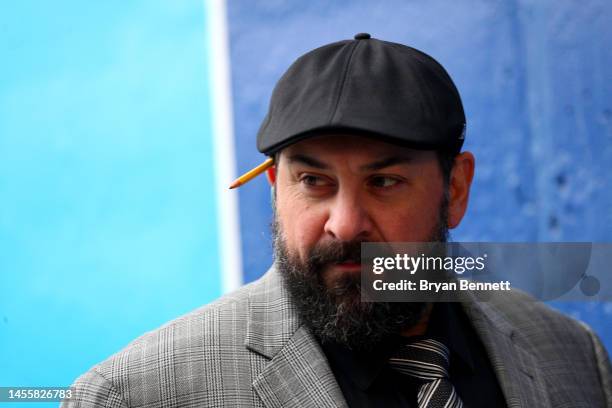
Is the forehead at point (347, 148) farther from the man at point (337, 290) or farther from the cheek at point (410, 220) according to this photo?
Answer: the cheek at point (410, 220)

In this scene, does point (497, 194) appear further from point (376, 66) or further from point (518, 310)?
point (376, 66)

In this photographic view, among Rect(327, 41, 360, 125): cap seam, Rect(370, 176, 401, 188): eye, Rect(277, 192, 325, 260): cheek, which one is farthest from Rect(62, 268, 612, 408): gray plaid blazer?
Rect(327, 41, 360, 125): cap seam

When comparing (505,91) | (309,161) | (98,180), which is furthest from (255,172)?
(505,91)

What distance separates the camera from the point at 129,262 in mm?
2648

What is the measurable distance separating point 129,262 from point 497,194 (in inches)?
53.4

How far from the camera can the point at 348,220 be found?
1773 millimetres

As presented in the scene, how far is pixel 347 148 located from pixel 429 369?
0.58m

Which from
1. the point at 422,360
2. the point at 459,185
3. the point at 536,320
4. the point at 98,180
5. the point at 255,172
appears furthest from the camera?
the point at 98,180

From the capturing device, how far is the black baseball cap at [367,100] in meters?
1.76

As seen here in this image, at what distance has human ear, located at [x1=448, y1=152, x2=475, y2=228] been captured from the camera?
6.93 ft

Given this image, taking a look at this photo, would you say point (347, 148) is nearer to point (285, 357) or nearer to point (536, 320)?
point (285, 357)

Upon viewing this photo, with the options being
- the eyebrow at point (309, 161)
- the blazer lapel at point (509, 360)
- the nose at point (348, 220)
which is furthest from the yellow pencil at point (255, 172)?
the blazer lapel at point (509, 360)

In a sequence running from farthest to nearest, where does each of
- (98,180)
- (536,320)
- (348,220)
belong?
1. (98,180)
2. (536,320)
3. (348,220)

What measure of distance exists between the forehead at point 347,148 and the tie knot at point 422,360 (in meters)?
0.49
